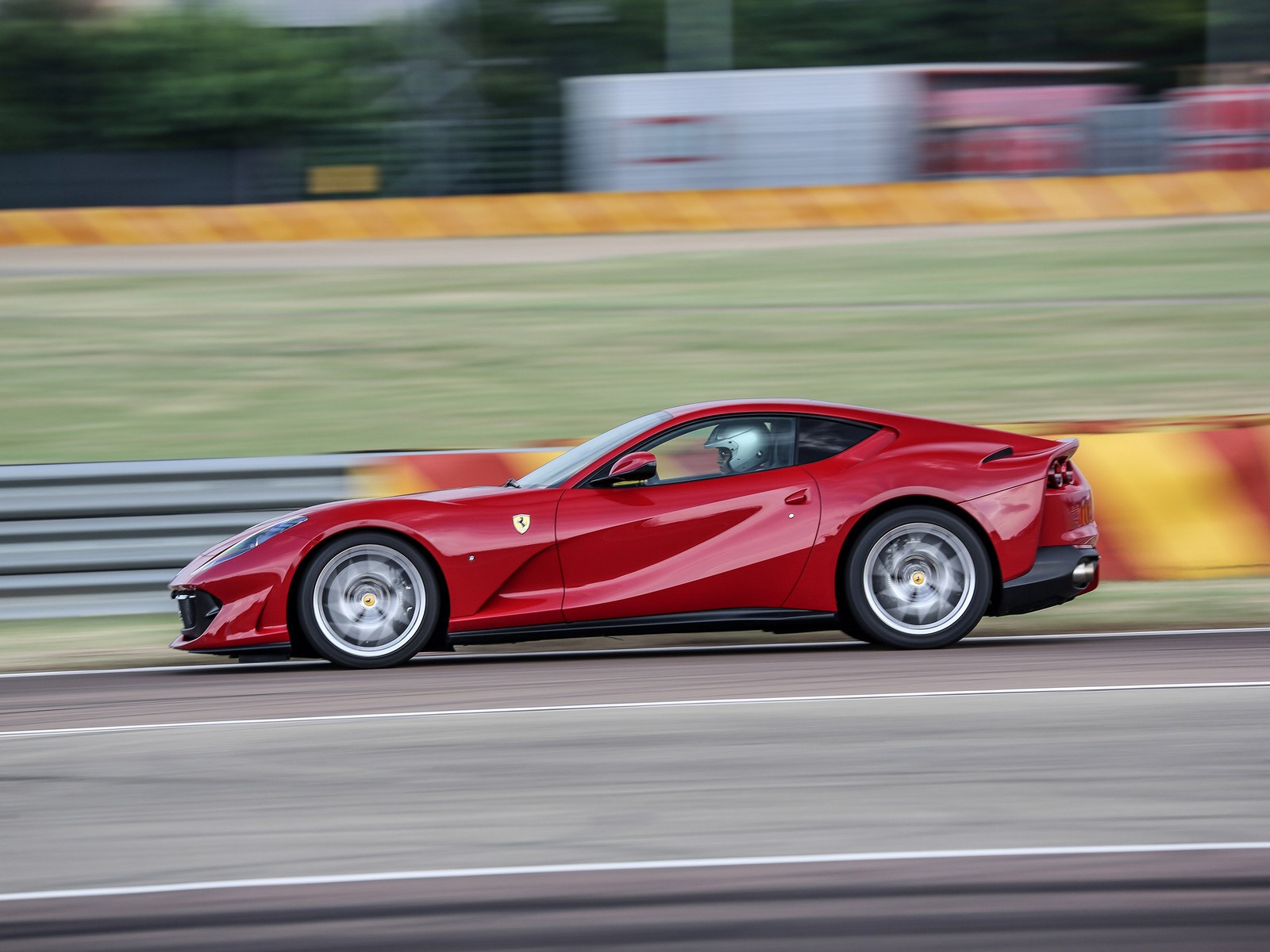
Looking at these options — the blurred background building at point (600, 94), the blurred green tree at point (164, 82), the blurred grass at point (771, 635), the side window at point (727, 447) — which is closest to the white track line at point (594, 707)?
the side window at point (727, 447)

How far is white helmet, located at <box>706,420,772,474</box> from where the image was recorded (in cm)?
749

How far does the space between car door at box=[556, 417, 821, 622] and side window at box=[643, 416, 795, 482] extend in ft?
0.37

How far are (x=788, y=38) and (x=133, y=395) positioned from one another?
87.6 feet

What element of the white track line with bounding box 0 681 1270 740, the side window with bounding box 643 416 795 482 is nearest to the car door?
the side window with bounding box 643 416 795 482

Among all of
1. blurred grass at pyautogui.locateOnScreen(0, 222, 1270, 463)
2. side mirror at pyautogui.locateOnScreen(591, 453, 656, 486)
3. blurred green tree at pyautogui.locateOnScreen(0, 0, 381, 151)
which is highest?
blurred green tree at pyautogui.locateOnScreen(0, 0, 381, 151)

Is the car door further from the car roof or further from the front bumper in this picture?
the front bumper

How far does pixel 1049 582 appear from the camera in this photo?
7465 millimetres

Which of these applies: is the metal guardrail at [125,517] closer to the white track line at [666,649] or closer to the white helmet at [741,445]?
the white track line at [666,649]

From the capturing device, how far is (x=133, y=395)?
44.2 feet

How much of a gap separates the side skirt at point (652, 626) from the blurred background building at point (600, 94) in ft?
54.3

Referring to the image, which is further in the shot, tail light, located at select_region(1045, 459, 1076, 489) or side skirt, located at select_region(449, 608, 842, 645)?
tail light, located at select_region(1045, 459, 1076, 489)

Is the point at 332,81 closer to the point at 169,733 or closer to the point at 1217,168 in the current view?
the point at 1217,168

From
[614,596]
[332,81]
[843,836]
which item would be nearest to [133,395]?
[614,596]

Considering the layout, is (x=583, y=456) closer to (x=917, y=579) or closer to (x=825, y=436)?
(x=825, y=436)
